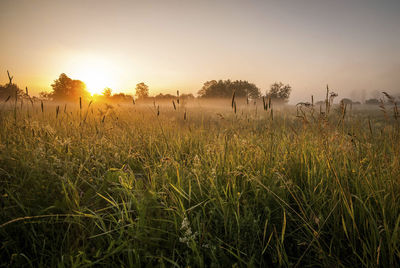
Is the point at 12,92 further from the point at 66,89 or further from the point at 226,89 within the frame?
the point at 66,89

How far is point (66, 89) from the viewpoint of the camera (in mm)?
47781

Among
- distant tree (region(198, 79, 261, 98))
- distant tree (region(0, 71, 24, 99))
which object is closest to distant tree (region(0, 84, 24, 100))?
distant tree (region(0, 71, 24, 99))

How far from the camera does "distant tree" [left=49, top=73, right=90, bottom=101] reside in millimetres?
46194

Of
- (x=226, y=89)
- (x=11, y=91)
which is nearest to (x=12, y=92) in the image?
(x=11, y=91)

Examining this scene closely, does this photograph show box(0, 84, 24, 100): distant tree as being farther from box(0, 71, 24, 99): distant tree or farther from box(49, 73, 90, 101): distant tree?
box(49, 73, 90, 101): distant tree

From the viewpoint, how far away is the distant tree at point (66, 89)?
4619cm

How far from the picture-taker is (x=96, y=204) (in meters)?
1.72

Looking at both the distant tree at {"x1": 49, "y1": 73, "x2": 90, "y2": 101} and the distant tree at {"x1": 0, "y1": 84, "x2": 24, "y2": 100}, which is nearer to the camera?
the distant tree at {"x1": 0, "y1": 84, "x2": 24, "y2": 100}

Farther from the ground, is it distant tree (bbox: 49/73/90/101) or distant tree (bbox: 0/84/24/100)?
distant tree (bbox: 49/73/90/101)

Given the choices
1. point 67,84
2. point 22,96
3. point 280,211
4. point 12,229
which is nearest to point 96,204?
point 12,229

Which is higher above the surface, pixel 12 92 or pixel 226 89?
pixel 226 89

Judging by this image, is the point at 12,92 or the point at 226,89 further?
the point at 226,89

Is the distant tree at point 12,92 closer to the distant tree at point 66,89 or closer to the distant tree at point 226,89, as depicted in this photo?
the distant tree at point 226,89

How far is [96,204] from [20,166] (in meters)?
1.17
